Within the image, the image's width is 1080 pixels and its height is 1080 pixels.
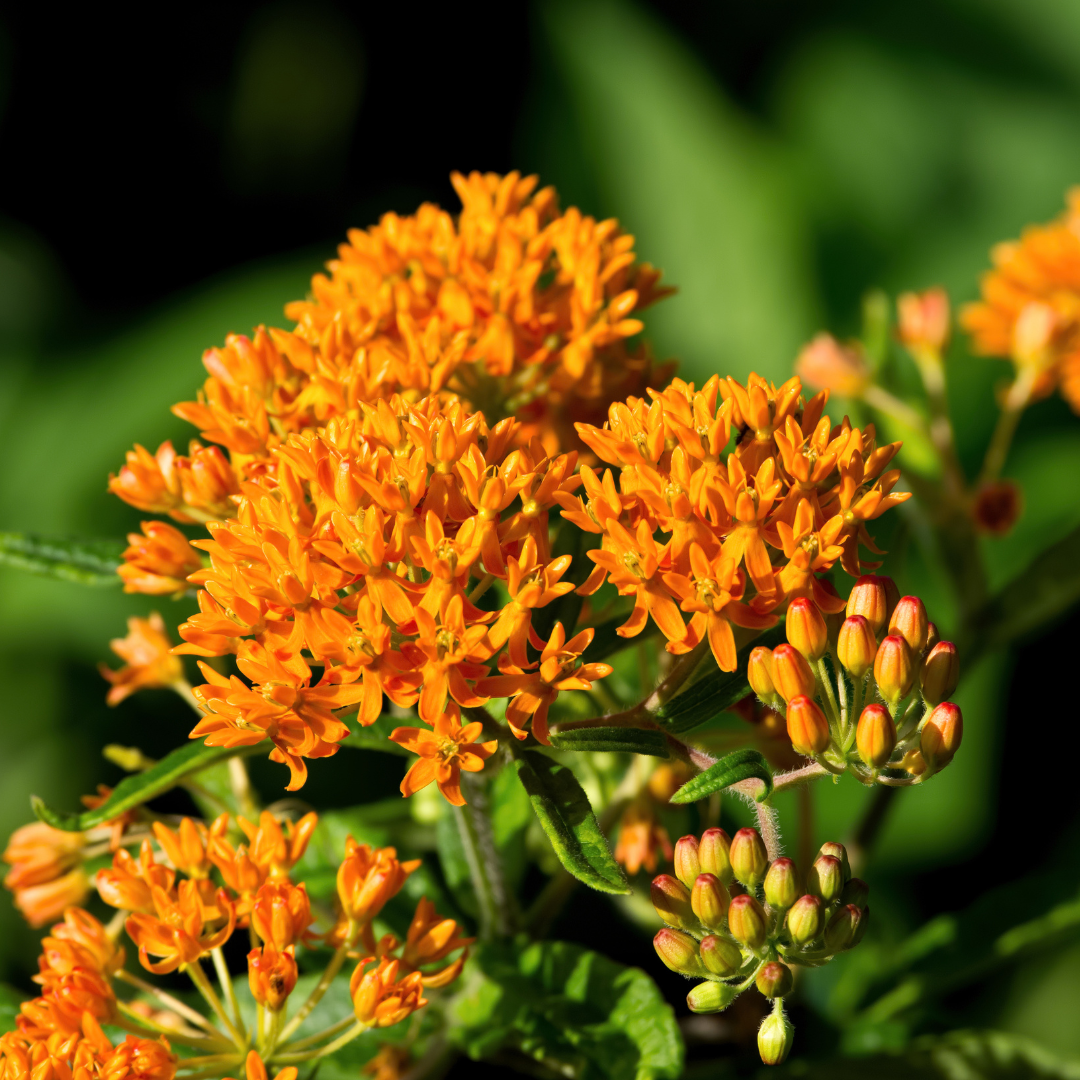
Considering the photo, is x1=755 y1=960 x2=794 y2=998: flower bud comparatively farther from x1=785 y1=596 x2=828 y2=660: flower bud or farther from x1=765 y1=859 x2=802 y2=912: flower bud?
x1=785 y1=596 x2=828 y2=660: flower bud

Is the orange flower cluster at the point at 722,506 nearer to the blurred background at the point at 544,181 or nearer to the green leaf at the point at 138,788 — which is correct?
the green leaf at the point at 138,788

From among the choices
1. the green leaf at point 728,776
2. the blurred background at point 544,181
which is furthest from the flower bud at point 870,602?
the blurred background at point 544,181

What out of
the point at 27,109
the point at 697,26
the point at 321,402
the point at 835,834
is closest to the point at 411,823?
the point at 321,402

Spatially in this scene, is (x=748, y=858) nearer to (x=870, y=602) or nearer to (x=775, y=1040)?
(x=775, y=1040)

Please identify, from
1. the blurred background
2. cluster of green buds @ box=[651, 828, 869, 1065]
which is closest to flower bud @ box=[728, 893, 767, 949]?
cluster of green buds @ box=[651, 828, 869, 1065]

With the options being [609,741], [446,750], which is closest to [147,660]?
[446,750]
